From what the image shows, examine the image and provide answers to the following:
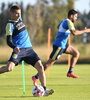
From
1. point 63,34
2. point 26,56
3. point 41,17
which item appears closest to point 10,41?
point 26,56

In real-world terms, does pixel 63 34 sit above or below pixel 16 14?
below

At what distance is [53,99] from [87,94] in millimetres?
1333

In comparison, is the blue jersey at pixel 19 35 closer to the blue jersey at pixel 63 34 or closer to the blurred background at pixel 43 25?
the blue jersey at pixel 63 34

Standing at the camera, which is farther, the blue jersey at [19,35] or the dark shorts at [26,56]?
the dark shorts at [26,56]

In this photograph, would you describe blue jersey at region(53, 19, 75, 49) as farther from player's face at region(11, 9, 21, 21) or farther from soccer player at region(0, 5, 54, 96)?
player's face at region(11, 9, 21, 21)

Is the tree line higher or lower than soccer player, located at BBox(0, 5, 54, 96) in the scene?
lower

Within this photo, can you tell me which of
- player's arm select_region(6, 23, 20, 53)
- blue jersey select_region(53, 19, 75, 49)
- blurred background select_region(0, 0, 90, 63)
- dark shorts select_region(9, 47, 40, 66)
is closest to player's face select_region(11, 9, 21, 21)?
player's arm select_region(6, 23, 20, 53)

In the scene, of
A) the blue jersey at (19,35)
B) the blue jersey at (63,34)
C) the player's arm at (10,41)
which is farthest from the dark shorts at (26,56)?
the blue jersey at (63,34)

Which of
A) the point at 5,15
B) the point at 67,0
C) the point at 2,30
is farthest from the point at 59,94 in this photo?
the point at 67,0

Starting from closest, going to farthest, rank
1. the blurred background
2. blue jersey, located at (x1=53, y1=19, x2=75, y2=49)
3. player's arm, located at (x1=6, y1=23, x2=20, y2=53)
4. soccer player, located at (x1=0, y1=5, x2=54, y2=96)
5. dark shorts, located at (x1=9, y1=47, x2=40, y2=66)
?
1. player's arm, located at (x1=6, y1=23, x2=20, y2=53)
2. soccer player, located at (x1=0, y1=5, x2=54, y2=96)
3. dark shorts, located at (x1=9, y1=47, x2=40, y2=66)
4. blue jersey, located at (x1=53, y1=19, x2=75, y2=49)
5. the blurred background

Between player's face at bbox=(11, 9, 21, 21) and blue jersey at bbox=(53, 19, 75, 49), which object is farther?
blue jersey at bbox=(53, 19, 75, 49)

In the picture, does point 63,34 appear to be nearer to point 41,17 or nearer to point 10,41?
point 10,41

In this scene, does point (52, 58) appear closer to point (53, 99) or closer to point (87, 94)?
point (87, 94)

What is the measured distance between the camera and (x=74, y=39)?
37500 millimetres
